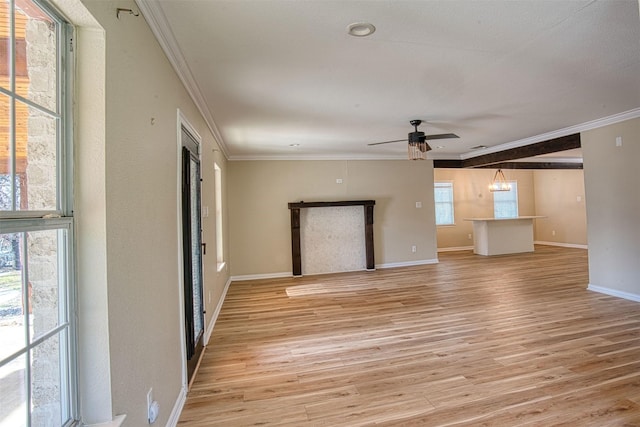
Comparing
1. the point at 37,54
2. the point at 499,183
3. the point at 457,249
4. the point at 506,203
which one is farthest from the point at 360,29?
the point at 506,203

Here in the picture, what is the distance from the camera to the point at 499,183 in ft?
30.3

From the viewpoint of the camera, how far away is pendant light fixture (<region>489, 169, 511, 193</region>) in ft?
29.7

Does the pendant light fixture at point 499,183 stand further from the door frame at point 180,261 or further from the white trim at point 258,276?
the door frame at point 180,261

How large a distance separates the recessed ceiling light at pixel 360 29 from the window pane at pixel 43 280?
1.80m

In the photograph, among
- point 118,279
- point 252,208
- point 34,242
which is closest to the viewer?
point 34,242

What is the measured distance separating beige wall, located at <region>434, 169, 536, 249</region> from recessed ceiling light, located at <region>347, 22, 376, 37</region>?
7626 mm

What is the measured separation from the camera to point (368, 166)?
260 inches

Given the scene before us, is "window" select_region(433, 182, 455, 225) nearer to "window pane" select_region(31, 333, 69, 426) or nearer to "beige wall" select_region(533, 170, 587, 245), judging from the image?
"beige wall" select_region(533, 170, 587, 245)

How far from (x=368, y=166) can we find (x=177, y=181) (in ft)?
16.2

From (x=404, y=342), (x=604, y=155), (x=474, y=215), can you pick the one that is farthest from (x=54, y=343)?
(x=474, y=215)

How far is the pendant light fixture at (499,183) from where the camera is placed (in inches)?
357

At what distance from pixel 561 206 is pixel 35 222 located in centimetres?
1134

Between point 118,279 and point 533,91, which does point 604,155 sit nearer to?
point 533,91

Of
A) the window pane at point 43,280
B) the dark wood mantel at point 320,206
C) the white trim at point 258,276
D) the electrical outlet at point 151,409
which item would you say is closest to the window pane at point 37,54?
the window pane at point 43,280
